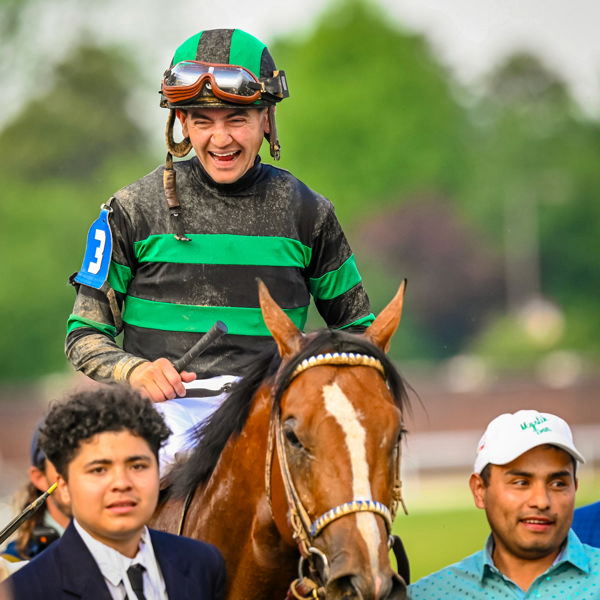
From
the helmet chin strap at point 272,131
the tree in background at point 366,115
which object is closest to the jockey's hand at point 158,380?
the helmet chin strap at point 272,131

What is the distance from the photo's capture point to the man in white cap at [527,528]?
3.74 metres

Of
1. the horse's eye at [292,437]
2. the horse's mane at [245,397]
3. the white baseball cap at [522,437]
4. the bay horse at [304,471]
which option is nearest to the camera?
the bay horse at [304,471]

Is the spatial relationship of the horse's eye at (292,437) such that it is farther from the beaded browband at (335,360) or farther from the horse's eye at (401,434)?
the horse's eye at (401,434)

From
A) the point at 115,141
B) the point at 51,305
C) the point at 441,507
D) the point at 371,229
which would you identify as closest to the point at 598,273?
the point at 371,229

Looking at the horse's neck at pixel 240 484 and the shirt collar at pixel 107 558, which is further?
the horse's neck at pixel 240 484

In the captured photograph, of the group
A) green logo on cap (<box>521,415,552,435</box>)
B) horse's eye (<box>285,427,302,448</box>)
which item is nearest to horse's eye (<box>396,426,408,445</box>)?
horse's eye (<box>285,427,302,448</box>)

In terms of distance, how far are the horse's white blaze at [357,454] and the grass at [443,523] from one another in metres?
11.0

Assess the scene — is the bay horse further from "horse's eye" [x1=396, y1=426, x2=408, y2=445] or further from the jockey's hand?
the jockey's hand

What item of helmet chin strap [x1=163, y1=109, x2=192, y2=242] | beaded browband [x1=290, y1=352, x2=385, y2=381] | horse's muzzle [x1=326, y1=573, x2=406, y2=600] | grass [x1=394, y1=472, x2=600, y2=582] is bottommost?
horse's muzzle [x1=326, y1=573, x2=406, y2=600]

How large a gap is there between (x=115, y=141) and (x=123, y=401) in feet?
123

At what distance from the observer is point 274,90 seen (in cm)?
455

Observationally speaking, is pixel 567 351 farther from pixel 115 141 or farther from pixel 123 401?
pixel 123 401

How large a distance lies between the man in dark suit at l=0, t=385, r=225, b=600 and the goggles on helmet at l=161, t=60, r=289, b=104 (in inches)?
57.4

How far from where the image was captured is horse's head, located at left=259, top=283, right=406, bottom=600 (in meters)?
3.21
